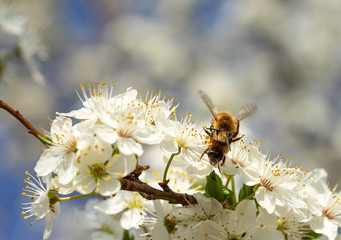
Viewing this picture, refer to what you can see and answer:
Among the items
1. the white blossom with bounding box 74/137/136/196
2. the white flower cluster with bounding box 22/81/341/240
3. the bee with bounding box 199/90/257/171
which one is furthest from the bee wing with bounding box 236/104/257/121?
the white blossom with bounding box 74/137/136/196

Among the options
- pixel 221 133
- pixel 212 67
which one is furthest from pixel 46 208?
pixel 212 67

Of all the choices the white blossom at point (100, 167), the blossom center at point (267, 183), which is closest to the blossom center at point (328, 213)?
the blossom center at point (267, 183)

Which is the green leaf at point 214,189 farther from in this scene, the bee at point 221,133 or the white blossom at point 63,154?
the white blossom at point 63,154

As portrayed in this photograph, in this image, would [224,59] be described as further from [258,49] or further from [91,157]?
[91,157]

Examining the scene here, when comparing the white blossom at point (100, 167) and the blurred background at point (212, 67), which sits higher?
the blurred background at point (212, 67)

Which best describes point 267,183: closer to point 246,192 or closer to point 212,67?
point 246,192

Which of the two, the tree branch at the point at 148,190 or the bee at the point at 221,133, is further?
the bee at the point at 221,133

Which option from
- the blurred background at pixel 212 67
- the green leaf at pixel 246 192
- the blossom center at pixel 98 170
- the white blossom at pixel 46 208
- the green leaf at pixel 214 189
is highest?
the blurred background at pixel 212 67

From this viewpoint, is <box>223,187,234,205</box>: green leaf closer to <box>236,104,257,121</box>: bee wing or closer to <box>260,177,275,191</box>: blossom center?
<box>260,177,275,191</box>: blossom center
